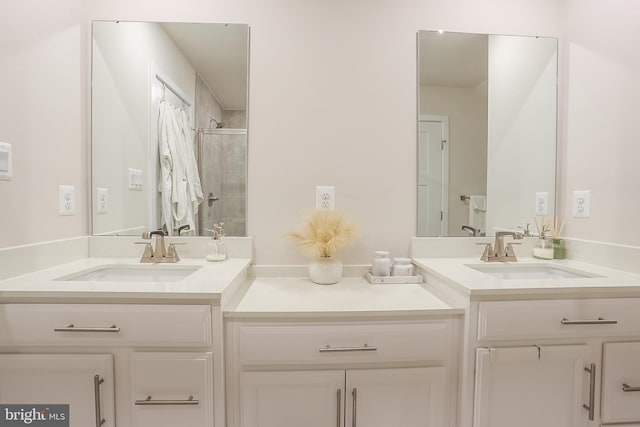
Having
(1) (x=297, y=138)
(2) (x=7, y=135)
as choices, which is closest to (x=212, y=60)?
(1) (x=297, y=138)

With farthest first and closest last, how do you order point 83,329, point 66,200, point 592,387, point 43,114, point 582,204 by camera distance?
point 582,204, point 66,200, point 43,114, point 592,387, point 83,329

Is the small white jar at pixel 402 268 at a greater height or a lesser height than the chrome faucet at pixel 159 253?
lesser

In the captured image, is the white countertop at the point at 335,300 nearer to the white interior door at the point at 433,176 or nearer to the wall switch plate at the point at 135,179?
the white interior door at the point at 433,176

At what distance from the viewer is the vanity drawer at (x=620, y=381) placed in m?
1.05

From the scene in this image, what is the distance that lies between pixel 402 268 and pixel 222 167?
36.6 inches

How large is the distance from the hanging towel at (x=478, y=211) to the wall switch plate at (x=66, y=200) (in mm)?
1774

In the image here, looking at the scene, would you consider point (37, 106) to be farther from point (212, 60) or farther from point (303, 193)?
point (303, 193)

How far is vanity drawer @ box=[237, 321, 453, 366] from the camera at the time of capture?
3.29ft

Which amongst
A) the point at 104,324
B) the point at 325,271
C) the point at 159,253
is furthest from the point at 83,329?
the point at 325,271

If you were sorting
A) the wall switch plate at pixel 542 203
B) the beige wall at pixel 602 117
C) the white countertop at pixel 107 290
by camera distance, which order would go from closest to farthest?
the white countertop at pixel 107 290, the beige wall at pixel 602 117, the wall switch plate at pixel 542 203

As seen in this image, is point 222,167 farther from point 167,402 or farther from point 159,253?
point 167,402

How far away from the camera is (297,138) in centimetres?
145

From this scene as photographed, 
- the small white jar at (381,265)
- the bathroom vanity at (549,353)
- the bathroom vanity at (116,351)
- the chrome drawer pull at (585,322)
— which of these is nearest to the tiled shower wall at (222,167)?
the bathroom vanity at (116,351)

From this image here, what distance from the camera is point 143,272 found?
1.31 m
